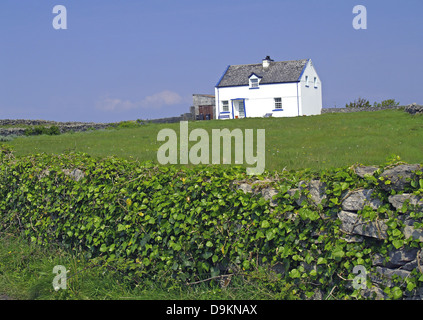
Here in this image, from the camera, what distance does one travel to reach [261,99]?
1889 inches

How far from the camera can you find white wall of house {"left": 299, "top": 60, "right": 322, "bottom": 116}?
154 feet

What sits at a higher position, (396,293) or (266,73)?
(266,73)

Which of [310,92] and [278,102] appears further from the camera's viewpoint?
[310,92]

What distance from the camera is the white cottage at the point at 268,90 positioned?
46.5 meters

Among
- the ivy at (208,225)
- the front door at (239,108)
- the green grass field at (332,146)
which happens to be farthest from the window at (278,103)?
the ivy at (208,225)

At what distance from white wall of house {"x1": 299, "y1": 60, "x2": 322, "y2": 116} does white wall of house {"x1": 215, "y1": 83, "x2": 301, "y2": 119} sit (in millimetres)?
1085

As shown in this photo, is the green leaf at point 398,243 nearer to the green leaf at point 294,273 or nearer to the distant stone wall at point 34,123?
the green leaf at point 294,273

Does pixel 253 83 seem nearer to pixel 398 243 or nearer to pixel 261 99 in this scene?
pixel 261 99

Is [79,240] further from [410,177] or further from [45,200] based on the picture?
[410,177]

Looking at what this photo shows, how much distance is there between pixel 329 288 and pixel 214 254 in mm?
1521

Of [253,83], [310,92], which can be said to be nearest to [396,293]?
[253,83]

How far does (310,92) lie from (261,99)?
6247 millimetres

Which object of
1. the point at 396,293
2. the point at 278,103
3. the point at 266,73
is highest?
the point at 266,73
